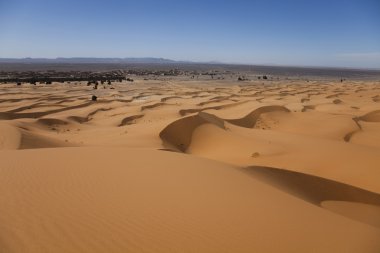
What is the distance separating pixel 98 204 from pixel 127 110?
16333mm

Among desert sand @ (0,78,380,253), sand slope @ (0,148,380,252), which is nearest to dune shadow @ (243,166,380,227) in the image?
desert sand @ (0,78,380,253)

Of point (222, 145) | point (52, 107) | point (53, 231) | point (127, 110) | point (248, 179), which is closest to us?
point (53, 231)

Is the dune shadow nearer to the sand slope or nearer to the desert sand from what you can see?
the desert sand

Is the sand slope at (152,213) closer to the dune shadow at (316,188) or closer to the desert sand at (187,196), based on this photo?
the desert sand at (187,196)

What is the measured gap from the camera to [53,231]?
11.8 ft

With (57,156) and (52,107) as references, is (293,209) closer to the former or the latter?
(57,156)

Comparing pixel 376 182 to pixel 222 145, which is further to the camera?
pixel 222 145

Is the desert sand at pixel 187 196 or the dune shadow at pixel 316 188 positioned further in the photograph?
the dune shadow at pixel 316 188

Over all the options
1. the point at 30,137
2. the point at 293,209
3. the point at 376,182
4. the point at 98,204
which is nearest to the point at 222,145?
the point at 376,182

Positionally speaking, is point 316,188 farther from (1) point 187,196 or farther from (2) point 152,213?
(2) point 152,213

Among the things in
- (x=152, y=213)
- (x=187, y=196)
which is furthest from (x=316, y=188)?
(x=152, y=213)

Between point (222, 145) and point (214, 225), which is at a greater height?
point (214, 225)

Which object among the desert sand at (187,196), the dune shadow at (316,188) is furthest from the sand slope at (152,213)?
the dune shadow at (316,188)

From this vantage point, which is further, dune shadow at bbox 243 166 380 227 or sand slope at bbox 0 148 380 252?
dune shadow at bbox 243 166 380 227
